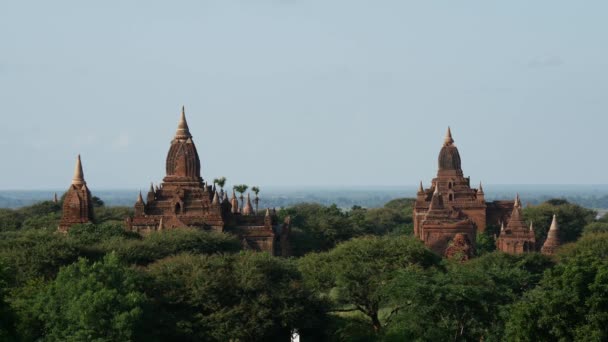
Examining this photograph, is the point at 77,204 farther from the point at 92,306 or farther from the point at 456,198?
the point at 92,306

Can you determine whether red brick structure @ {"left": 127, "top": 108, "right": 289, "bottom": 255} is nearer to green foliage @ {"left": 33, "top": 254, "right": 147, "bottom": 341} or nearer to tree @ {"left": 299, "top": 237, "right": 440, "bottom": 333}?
tree @ {"left": 299, "top": 237, "right": 440, "bottom": 333}

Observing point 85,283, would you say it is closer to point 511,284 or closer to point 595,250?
point 511,284

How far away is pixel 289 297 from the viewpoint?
140 feet

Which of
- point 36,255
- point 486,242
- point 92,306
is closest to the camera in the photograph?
point 92,306

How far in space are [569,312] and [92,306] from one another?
14.0 metres

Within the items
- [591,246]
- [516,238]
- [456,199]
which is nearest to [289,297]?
[591,246]

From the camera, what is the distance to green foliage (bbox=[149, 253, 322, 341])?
134 feet

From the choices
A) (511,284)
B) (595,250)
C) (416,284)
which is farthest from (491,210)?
(416,284)

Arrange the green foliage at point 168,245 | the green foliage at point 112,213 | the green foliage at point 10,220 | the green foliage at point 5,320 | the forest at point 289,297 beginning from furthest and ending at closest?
the green foliage at point 112,213, the green foliage at point 10,220, the green foliage at point 168,245, the forest at point 289,297, the green foliage at point 5,320

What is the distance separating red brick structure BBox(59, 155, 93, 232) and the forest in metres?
16.9

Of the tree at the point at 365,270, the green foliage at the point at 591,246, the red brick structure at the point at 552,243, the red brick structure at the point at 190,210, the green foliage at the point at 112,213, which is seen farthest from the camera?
the green foliage at the point at 112,213

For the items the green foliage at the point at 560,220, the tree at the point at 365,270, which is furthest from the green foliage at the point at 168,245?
the green foliage at the point at 560,220

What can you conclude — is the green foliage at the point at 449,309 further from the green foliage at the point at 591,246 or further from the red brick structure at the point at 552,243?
the red brick structure at the point at 552,243

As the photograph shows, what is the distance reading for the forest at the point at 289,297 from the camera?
1417 inches
